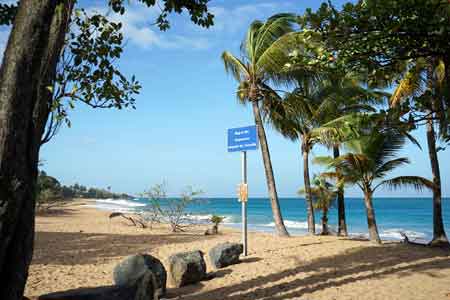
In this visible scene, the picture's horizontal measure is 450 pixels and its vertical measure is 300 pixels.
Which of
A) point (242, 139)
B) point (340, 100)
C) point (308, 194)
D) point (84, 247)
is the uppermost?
point (340, 100)

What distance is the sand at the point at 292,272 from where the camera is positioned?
5113 mm

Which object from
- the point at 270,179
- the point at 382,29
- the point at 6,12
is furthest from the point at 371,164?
the point at 6,12

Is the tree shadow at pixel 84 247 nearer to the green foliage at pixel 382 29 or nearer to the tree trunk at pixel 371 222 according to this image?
the tree trunk at pixel 371 222

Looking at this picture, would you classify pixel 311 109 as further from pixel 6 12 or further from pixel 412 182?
pixel 6 12

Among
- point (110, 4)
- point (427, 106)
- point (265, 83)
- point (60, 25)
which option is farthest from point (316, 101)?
point (60, 25)

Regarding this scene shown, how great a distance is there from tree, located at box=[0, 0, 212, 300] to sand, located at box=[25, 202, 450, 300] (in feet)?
8.82

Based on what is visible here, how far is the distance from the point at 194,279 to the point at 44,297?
8.50 feet

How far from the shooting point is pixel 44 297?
388cm

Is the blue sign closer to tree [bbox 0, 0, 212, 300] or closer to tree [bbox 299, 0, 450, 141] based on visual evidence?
tree [bbox 299, 0, 450, 141]

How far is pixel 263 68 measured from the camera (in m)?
11.5

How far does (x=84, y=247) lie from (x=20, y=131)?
322 inches

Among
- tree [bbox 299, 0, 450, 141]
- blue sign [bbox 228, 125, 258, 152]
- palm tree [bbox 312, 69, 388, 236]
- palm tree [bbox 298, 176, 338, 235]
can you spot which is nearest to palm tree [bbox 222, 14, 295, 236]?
palm tree [bbox 312, 69, 388, 236]

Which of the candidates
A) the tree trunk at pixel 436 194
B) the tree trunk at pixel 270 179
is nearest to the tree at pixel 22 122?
the tree trunk at pixel 270 179

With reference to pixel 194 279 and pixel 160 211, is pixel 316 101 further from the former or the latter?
pixel 194 279
